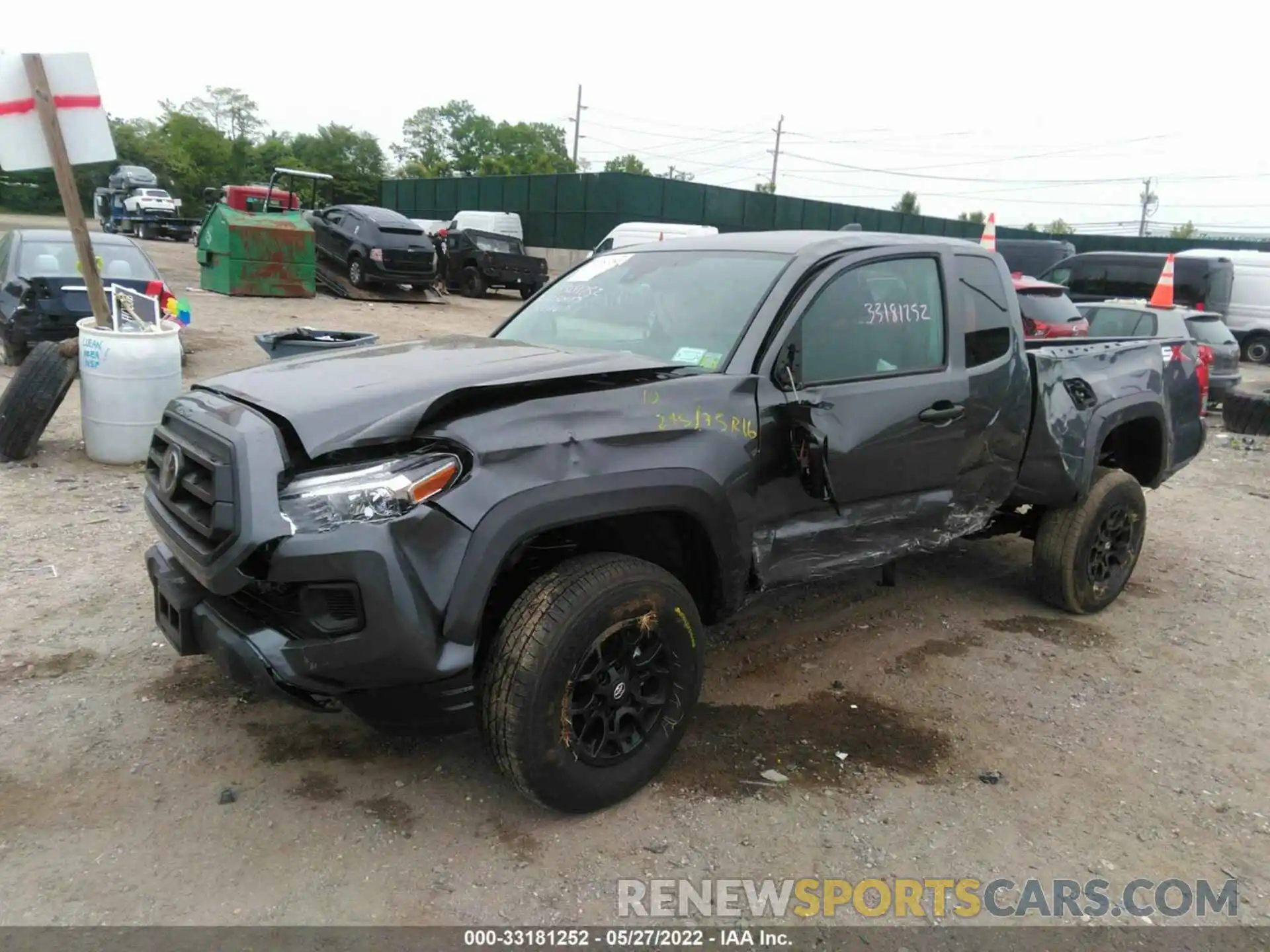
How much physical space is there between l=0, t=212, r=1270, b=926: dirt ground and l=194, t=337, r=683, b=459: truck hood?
1.24 metres

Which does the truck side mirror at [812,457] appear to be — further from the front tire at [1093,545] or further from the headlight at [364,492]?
the front tire at [1093,545]

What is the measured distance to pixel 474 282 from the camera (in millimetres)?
21688

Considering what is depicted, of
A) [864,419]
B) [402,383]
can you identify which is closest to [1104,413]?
[864,419]

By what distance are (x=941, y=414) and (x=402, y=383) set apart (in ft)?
7.46

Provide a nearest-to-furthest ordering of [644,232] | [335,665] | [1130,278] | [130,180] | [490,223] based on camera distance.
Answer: [335,665] → [1130,278] → [644,232] → [490,223] → [130,180]

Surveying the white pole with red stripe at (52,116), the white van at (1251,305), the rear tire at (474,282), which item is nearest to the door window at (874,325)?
the white pole with red stripe at (52,116)

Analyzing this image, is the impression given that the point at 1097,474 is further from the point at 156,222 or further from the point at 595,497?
the point at 156,222

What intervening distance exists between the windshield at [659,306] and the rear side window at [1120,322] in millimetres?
8498

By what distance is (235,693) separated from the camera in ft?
11.9

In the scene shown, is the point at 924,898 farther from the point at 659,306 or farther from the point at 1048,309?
the point at 1048,309

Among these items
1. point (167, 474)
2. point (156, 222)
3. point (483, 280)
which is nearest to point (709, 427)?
point (167, 474)

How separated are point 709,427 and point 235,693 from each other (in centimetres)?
215

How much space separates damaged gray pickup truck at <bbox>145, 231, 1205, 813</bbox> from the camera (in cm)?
257

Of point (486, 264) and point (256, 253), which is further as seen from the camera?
point (486, 264)
